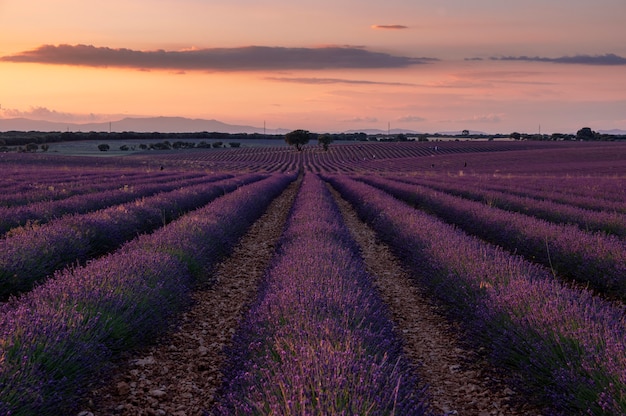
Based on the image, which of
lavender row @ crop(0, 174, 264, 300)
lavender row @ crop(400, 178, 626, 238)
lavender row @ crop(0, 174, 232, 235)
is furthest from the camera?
lavender row @ crop(400, 178, 626, 238)

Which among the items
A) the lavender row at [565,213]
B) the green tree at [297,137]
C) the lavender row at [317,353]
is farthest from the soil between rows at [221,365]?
the green tree at [297,137]

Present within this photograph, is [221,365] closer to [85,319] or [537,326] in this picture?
[85,319]

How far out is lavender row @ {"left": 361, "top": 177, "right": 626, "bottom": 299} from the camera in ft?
23.3

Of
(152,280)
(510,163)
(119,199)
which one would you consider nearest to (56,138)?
(510,163)

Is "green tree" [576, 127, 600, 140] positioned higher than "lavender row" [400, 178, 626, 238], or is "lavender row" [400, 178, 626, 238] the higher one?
"green tree" [576, 127, 600, 140]

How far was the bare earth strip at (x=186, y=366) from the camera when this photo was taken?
4.01 meters

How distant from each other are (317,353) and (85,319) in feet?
7.37

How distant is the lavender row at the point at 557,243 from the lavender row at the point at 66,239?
21.2 feet

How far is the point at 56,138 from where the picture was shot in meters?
108

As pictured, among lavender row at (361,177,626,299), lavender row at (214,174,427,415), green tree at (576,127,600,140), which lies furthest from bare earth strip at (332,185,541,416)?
green tree at (576,127,600,140)

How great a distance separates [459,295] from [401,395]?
3.12 metres

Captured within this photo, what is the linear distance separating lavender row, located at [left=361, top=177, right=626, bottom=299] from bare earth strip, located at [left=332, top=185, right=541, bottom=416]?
1.87 metres

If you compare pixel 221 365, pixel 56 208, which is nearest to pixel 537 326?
pixel 221 365

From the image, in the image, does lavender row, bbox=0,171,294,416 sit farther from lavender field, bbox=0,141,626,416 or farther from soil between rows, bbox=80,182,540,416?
soil between rows, bbox=80,182,540,416
